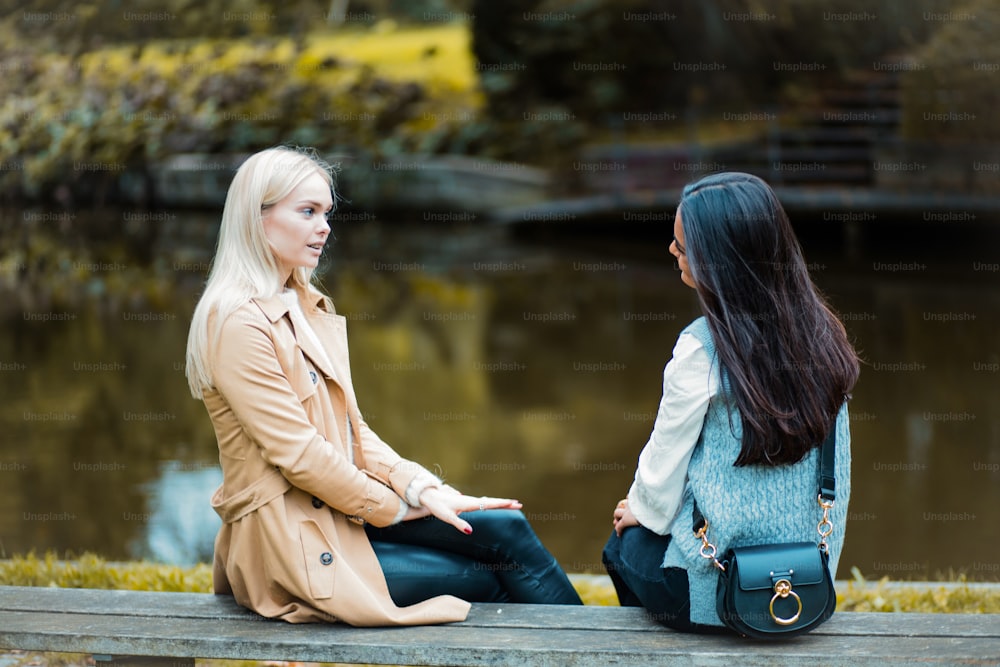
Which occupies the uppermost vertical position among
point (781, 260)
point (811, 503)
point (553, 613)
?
point (781, 260)

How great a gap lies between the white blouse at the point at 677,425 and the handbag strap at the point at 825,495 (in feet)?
0.18

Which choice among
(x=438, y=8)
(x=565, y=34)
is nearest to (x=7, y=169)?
(x=438, y=8)

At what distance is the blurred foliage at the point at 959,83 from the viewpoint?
10930 mm

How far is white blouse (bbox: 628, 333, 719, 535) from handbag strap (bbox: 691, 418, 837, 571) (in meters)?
0.05

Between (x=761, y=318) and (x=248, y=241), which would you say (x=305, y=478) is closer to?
(x=248, y=241)

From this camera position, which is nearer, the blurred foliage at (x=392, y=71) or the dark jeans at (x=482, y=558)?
the dark jeans at (x=482, y=558)

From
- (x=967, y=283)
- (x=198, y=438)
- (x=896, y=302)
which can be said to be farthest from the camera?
(x=967, y=283)

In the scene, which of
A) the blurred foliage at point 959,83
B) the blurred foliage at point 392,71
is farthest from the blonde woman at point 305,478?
the blurred foliage at point 392,71

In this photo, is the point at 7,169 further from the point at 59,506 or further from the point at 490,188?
the point at 59,506

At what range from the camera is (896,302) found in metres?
8.41

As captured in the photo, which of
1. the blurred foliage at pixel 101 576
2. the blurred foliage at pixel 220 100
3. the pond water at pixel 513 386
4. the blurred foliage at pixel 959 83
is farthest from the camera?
the blurred foliage at pixel 220 100

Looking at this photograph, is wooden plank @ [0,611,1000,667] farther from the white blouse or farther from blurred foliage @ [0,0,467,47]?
blurred foliage @ [0,0,467,47]

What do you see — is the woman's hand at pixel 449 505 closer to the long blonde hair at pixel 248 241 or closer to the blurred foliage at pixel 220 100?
the long blonde hair at pixel 248 241

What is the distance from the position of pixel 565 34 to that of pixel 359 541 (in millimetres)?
13211
